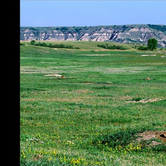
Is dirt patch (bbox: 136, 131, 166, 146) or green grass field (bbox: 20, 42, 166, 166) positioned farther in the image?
dirt patch (bbox: 136, 131, 166, 146)

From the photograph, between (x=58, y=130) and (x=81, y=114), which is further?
(x=81, y=114)

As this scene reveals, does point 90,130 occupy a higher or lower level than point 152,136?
lower

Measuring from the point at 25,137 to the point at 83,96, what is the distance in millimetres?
13824

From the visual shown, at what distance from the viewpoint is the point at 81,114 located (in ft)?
56.4

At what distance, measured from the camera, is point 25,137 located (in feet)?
37.3

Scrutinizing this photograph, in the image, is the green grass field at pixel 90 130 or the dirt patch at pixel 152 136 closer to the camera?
the green grass field at pixel 90 130

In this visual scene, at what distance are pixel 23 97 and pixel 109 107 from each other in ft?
21.1

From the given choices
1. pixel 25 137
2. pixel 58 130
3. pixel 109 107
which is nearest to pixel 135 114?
pixel 109 107

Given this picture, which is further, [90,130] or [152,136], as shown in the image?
[90,130]
